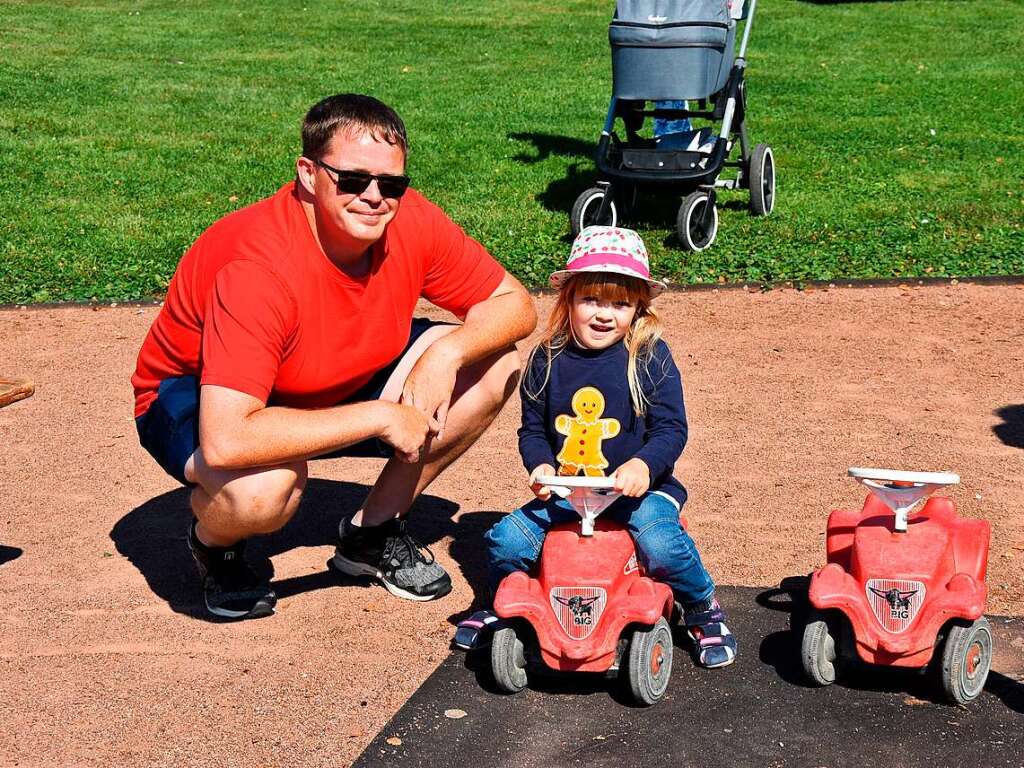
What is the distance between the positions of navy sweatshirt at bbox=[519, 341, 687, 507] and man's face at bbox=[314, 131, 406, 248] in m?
0.65

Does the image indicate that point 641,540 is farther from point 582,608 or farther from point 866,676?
point 866,676

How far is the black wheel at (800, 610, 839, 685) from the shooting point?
11.5ft

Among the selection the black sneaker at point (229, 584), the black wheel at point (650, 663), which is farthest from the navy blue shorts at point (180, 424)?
the black wheel at point (650, 663)

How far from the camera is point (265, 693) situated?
12.0ft

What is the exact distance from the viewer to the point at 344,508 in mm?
4992

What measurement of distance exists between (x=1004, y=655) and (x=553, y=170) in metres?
7.72

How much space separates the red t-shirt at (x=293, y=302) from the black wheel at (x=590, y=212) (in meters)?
4.19

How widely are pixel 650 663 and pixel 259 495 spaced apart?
3.82 ft

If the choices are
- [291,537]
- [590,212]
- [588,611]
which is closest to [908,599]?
[588,611]

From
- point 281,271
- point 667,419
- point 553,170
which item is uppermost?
point 281,271

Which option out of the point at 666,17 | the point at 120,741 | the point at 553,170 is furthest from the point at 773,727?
the point at 553,170

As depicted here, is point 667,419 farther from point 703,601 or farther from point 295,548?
point 295,548

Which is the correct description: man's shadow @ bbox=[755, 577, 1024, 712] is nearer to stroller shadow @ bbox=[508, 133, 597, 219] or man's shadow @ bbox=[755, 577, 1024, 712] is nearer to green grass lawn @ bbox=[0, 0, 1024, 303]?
green grass lawn @ bbox=[0, 0, 1024, 303]

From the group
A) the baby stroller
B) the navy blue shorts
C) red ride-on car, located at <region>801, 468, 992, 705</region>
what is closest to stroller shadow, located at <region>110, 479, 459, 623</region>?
the navy blue shorts
